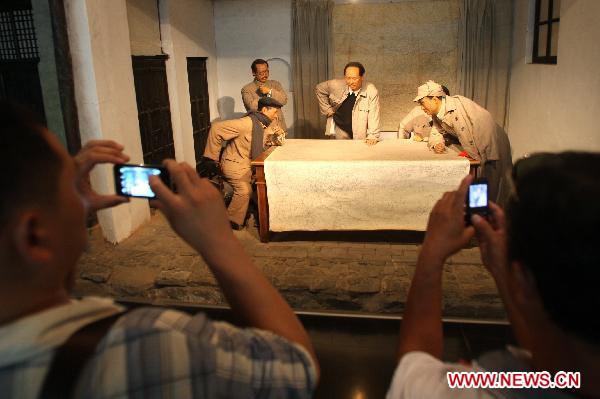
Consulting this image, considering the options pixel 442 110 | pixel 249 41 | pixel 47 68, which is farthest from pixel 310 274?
pixel 249 41

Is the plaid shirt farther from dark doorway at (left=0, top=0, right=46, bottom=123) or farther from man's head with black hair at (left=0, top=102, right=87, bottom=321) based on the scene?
dark doorway at (left=0, top=0, right=46, bottom=123)

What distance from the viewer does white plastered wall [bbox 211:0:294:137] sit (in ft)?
27.3

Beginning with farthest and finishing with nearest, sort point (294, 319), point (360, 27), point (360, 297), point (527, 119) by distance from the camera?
point (360, 27) → point (527, 119) → point (360, 297) → point (294, 319)

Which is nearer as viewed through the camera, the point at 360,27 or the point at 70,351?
the point at 70,351

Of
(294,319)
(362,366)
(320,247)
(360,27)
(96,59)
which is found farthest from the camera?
(360,27)

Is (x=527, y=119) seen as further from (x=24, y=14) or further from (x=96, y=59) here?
(x=24, y=14)

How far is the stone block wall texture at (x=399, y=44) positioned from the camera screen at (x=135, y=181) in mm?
7353

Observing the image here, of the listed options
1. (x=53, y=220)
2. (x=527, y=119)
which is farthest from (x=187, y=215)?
(x=527, y=119)

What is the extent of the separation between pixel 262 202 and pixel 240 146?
35.0 inches

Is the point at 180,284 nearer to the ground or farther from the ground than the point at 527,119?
nearer to the ground

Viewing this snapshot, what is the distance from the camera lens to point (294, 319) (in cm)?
99

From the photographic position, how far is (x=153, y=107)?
5.93 metres

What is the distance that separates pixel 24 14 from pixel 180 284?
9.02ft
